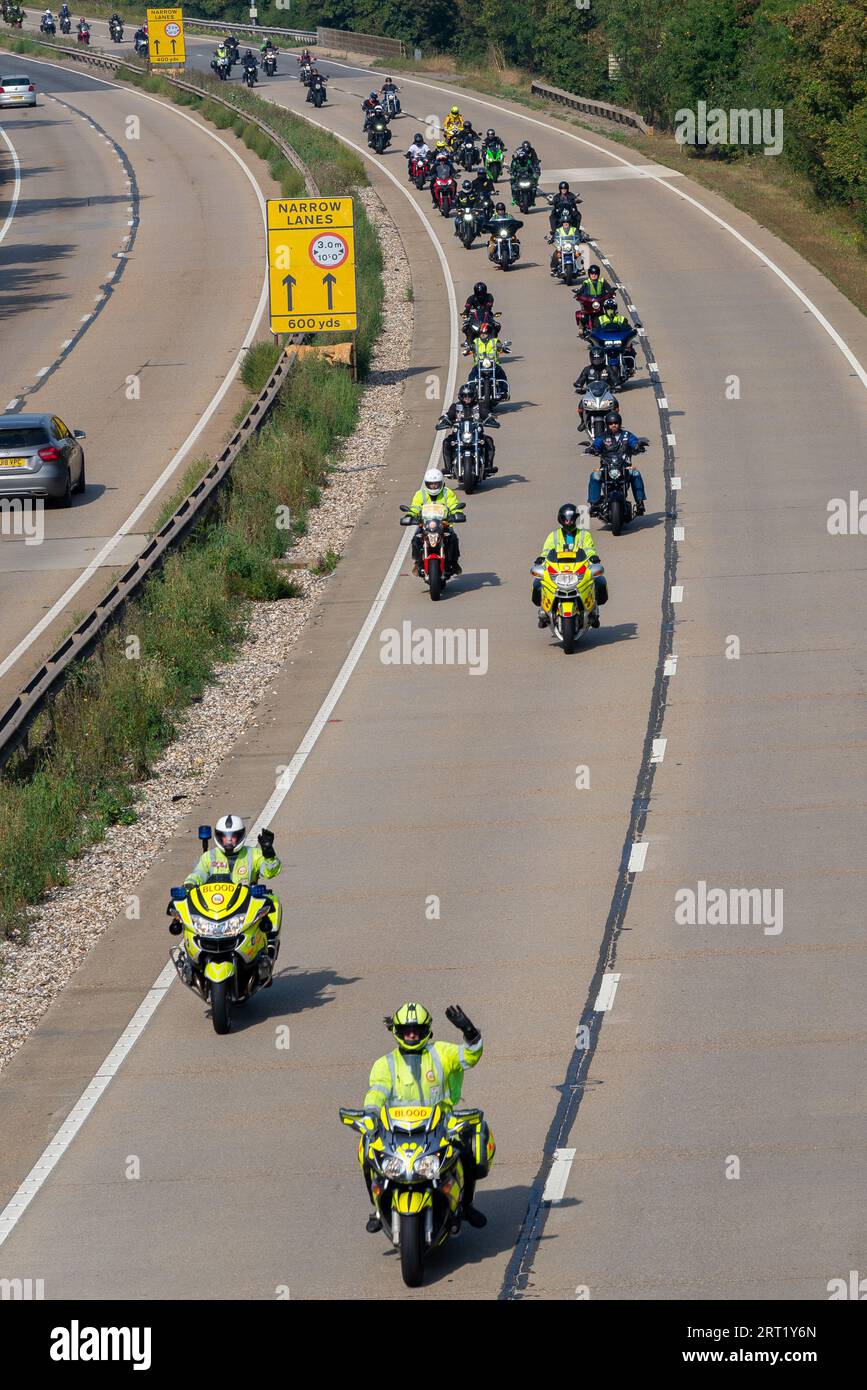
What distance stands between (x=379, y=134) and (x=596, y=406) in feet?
150

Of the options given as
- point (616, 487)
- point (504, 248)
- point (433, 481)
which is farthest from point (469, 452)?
point (504, 248)

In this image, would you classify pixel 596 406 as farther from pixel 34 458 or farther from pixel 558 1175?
pixel 558 1175

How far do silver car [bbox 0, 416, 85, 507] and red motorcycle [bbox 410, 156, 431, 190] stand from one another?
125 feet

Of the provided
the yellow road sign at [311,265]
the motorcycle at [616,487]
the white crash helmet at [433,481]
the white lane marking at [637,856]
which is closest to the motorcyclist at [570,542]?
the white crash helmet at [433,481]

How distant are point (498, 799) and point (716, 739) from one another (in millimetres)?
2714

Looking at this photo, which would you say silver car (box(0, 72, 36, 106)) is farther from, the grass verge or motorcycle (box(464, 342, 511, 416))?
motorcycle (box(464, 342, 511, 416))

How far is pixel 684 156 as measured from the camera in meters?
77.7

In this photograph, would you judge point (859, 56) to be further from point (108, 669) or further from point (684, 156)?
point (108, 669)

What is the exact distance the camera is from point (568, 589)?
24.9 metres

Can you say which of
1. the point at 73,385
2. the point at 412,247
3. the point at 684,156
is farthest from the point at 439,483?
the point at 684,156

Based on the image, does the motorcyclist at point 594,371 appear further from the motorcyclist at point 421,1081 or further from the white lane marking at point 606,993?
the motorcyclist at point 421,1081

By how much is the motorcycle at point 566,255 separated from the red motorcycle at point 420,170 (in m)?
17.2

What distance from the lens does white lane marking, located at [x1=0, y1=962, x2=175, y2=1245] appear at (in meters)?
13.1

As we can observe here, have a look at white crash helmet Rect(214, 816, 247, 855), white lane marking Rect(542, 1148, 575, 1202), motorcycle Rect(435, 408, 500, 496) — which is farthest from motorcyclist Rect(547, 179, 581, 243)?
white lane marking Rect(542, 1148, 575, 1202)
